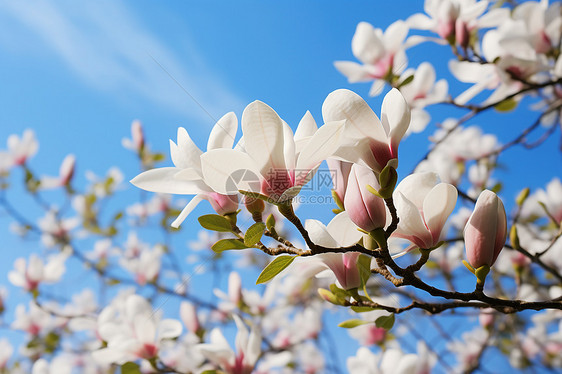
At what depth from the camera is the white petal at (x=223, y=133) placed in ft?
1.70

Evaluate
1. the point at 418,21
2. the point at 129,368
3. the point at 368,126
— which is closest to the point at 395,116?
the point at 368,126

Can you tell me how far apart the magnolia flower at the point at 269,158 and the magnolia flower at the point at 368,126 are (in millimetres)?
31

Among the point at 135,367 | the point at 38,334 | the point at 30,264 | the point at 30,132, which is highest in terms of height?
the point at 30,132

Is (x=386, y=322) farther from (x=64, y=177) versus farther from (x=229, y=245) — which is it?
(x=64, y=177)

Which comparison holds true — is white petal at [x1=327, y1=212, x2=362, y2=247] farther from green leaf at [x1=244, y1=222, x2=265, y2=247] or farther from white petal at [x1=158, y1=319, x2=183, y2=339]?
white petal at [x1=158, y1=319, x2=183, y2=339]

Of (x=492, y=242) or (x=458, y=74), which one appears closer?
(x=492, y=242)

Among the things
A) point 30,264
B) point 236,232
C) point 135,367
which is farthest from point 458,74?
point 30,264

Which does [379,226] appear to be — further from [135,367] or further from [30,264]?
[30,264]

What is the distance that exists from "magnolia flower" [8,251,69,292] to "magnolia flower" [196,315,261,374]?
1.42 m

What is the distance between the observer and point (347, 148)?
0.47 meters

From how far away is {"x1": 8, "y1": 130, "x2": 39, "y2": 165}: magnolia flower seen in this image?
2.36 m

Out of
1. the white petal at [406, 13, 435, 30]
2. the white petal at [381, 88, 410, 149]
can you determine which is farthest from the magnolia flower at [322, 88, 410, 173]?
the white petal at [406, 13, 435, 30]

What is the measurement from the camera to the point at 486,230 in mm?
472

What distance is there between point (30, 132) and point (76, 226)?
1.99 ft
